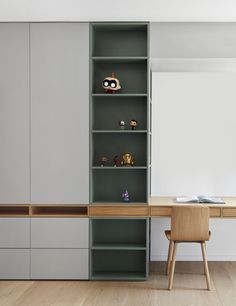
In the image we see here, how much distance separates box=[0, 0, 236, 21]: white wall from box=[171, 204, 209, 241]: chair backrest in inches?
69.3

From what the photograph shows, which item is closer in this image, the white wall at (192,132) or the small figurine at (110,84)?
the small figurine at (110,84)

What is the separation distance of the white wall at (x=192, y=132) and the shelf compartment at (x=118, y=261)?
0.77 m

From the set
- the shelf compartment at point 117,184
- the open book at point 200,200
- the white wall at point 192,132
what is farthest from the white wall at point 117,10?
the open book at point 200,200

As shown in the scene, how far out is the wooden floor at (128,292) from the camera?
14.9 ft

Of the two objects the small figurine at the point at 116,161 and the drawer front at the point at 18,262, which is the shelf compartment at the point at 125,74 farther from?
the drawer front at the point at 18,262

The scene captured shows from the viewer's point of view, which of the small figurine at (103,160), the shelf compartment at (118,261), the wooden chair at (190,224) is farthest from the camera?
the shelf compartment at (118,261)

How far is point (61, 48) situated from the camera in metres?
5.21

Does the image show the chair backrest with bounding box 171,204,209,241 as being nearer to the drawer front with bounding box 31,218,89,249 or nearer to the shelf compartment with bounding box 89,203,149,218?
the shelf compartment with bounding box 89,203,149,218

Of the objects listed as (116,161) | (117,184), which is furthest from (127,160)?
(117,184)

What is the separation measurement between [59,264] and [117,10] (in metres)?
2.45

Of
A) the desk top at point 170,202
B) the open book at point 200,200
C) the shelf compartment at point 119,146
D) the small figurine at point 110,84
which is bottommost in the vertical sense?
the desk top at point 170,202

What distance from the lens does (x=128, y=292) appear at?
4840mm

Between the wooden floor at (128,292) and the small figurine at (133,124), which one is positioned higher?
the small figurine at (133,124)

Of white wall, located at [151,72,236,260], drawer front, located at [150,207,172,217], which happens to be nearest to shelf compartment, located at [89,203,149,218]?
drawer front, located at [150,207,172,217]
